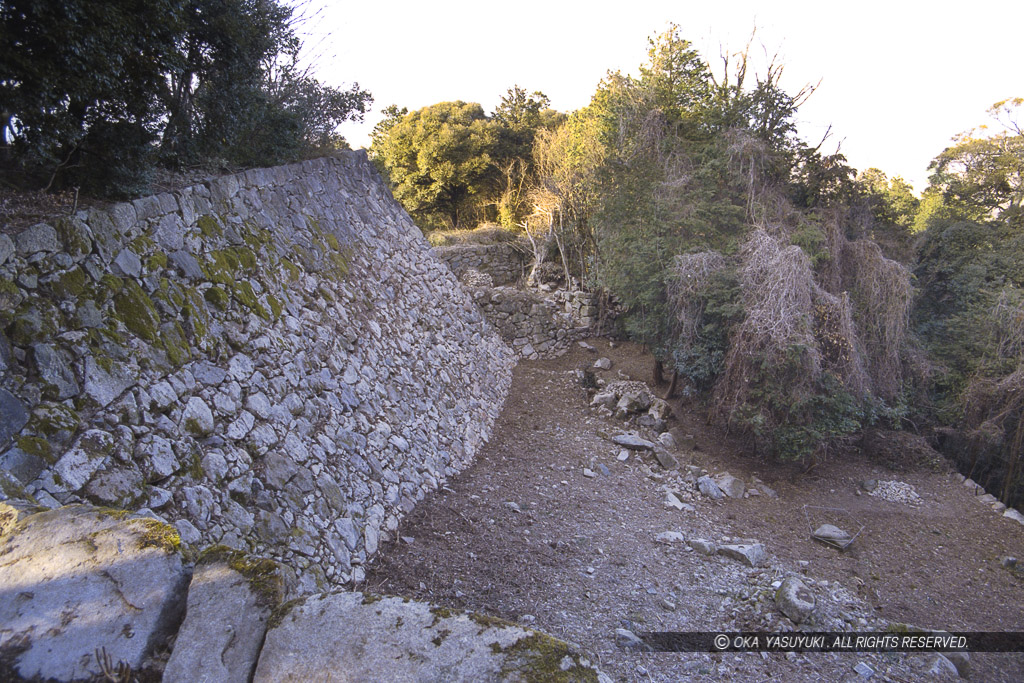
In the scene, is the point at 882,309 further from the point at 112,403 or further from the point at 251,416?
the point at 112,403

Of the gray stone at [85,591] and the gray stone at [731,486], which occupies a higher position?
the gray stone at [85,591]

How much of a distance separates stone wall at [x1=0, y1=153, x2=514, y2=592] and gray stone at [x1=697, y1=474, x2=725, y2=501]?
324 cm

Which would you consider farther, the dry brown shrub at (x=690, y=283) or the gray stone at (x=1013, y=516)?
the dry brown shrub at (x=690, y=283)

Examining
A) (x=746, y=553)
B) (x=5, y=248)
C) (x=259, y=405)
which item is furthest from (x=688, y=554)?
(x=5, y=248)

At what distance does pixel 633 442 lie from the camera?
28.3 feet

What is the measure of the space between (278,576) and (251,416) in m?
2.44

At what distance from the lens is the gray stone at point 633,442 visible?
8.59 m

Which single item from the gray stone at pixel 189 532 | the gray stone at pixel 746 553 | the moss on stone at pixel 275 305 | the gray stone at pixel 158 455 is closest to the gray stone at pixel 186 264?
the moss on stone at pixel 275 305

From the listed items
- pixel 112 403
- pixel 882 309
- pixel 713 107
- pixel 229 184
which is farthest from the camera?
pixel 713 107

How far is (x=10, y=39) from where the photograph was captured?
13.0 feet

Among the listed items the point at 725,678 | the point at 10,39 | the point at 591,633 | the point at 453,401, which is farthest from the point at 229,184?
the point at 725,678

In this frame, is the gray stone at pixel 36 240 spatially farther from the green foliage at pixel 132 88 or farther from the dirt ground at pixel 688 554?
the dirt ground at pixel 688 554

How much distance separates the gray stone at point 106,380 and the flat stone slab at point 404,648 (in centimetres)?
240

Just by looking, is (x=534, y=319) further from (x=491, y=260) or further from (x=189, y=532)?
(x=189, y=532)
